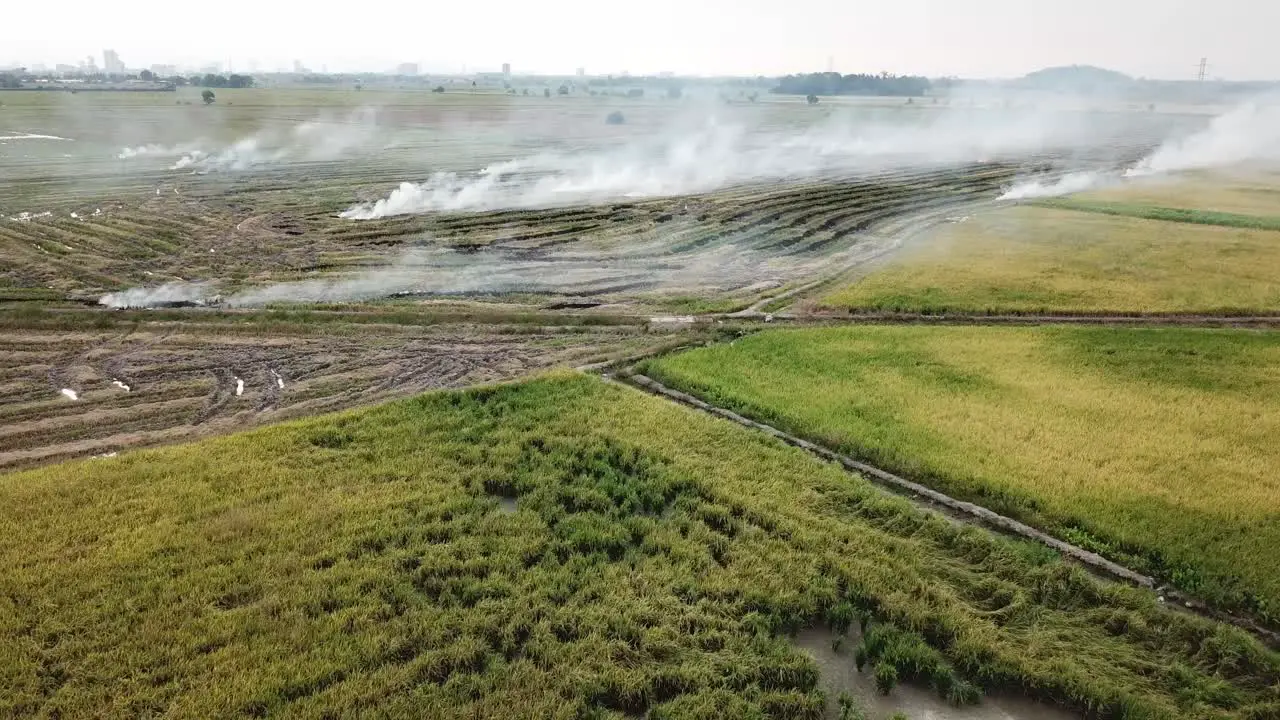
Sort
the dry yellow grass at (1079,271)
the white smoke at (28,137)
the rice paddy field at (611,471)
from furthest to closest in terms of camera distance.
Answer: the white smoke at (28,137) → the dry yellow grass at (1079,271) → the rice paddy field at (611,471)

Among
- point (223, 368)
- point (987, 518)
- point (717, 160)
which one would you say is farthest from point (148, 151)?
point (987, 518)

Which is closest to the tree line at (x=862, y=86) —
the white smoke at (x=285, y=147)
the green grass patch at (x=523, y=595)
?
the white smoke at (x=285, y=147)

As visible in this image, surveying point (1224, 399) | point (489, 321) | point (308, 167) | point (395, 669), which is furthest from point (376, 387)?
point (308, 167)

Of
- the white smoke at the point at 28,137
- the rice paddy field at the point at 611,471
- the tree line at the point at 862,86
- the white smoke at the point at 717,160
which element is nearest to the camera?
the rice paddy field at the point at 611,471

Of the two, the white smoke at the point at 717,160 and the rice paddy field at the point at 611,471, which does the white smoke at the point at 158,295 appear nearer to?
the rice paddy field at the point at 611,471

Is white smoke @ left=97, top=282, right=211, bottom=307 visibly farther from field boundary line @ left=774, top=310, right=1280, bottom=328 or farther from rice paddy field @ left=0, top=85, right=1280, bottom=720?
field boundary line @ left=774, top=310, right=1280, bottom=328

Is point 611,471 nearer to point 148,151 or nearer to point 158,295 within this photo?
point 158,295
